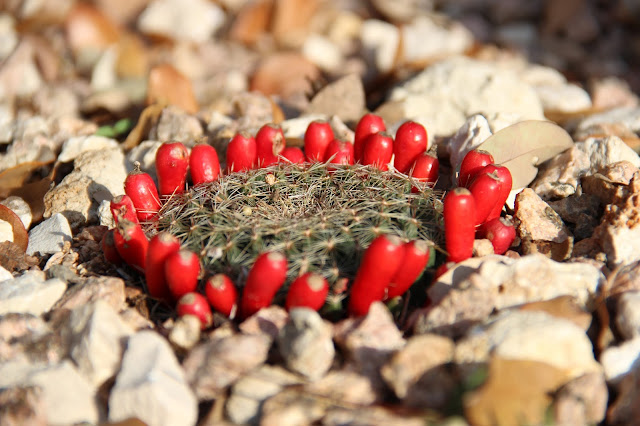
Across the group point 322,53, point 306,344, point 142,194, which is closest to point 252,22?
point 322,53

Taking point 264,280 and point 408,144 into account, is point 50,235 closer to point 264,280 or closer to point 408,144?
point 264,280

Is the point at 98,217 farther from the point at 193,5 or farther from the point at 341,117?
the point at 193,5

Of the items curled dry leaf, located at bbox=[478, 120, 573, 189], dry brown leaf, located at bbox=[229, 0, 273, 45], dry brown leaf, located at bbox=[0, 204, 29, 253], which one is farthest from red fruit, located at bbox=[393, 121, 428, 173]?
dry brown leaf, located at bbox=[229, 0, 273, 45]

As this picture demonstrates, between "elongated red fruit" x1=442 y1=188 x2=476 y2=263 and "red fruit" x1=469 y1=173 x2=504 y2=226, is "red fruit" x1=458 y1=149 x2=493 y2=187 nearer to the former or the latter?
"red fruit" x1=469 y1=173 x2=504 y2=226

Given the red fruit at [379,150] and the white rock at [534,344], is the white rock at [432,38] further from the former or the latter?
the white rock at [534,344]

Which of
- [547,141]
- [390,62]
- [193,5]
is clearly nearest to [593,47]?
[390,62]

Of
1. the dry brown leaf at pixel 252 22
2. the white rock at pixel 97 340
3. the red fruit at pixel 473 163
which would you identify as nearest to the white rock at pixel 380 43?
the dry brown leaf at pixel 252 22
